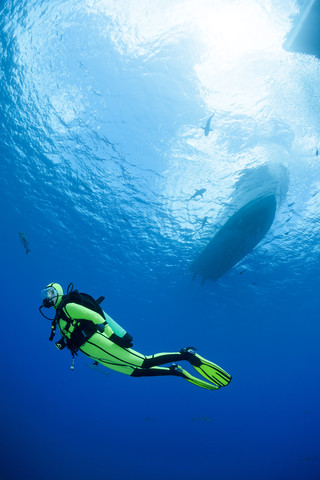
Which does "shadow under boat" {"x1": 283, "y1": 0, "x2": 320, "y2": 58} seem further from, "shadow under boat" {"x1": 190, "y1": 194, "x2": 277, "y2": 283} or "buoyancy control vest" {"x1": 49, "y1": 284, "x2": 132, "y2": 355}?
"buoyancy control vest" {"x1": 49, "y1": 284, "x2": 132, "y2": 355}

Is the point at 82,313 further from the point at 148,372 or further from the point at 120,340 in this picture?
the point at 148,372

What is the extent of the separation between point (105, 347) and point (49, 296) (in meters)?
1.28

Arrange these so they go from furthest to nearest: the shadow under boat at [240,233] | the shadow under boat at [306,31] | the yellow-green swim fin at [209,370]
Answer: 1. the shadow under boat at [240,233]
2. the shadow under boat at [306,31]
3. the yellow-green swim fin at [209,370]

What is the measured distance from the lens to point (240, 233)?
12312mm

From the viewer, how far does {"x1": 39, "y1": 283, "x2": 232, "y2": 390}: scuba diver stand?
4070mm

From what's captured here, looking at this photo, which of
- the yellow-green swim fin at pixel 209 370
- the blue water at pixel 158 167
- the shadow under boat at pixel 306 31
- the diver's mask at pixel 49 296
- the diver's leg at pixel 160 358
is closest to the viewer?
the diver's mask at pixel 49 296

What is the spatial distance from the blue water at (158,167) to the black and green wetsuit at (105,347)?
820 centimetres

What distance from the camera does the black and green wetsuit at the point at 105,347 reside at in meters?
4.04

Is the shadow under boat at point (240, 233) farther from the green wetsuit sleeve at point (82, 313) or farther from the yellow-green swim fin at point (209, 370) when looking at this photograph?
the green wetsuit sleeve at point (82, 313)

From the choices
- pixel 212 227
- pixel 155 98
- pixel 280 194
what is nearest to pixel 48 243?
pixel 212 227

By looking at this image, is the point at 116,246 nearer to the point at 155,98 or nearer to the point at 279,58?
the point at 155,98

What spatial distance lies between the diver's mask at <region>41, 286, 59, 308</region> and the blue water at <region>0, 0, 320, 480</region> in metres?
8.25

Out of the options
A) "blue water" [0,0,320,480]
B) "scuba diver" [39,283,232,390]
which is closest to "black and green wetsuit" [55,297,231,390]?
"scuba diver" [39,283,232,390]

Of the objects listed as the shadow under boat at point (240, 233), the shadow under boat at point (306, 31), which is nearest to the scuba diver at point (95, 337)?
the shadow under boat at point (306, 31)
